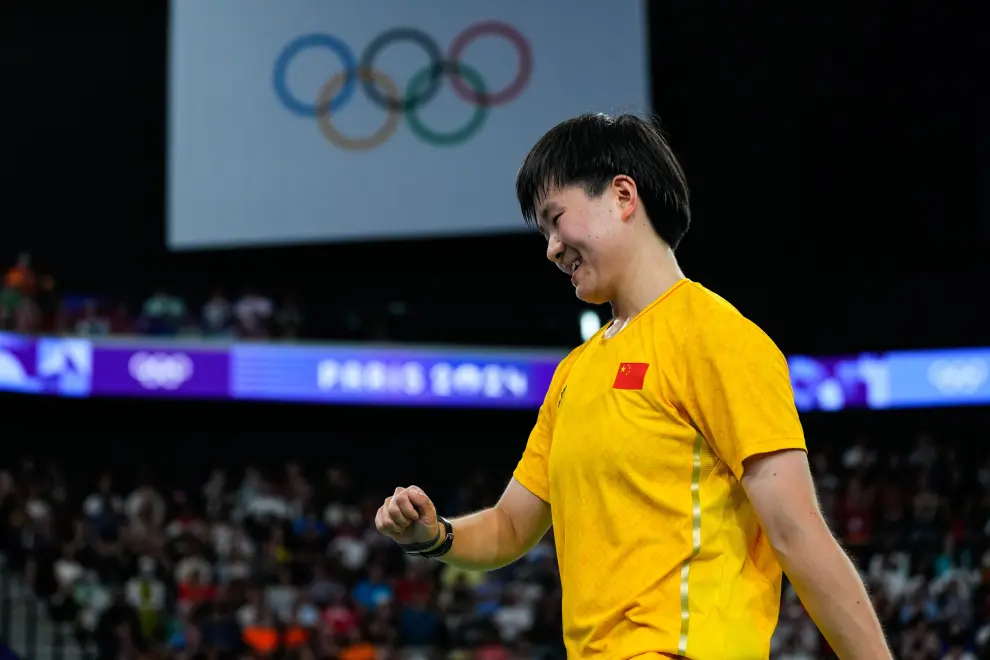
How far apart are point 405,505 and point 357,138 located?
1604cm

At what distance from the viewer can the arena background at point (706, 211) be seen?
1817cm

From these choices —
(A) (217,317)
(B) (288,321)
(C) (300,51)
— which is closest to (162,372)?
(A) (217,317)

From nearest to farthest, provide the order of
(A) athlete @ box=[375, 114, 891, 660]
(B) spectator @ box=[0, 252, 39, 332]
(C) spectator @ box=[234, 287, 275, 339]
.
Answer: (A) athlete @ box=[375, 114, 891, 660]
(B) spectator @ box=[0, 252, 39, 332]
(C) spectator @ box=[234, 287, 275, 339]

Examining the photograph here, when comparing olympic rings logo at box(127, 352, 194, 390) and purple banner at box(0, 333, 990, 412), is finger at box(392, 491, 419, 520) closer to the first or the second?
purple banner at box(0, 333, 990, 412)

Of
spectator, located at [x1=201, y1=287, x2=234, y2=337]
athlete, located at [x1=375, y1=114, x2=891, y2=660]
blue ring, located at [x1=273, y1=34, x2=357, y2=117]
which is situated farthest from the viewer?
blue ring, located at [x1=273, y1=34, x2=357, y2=117]

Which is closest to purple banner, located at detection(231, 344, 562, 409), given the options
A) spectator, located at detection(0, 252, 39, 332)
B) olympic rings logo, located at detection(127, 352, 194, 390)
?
olympic rings logo, located at detection(127, 352, 194, 390)

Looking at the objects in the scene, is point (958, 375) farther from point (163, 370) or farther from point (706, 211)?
point (163, 370)

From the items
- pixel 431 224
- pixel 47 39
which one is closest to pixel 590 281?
pixel 431 224

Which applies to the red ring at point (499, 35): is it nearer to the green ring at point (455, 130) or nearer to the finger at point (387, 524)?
the green ring at point (455, 130)

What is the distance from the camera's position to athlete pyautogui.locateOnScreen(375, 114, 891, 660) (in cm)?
207

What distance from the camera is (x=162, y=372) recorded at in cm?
1556


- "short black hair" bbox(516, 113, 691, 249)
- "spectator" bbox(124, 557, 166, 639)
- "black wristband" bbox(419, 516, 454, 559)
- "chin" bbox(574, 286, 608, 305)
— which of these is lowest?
"spectator" bbox(124, 557, 166, 639)

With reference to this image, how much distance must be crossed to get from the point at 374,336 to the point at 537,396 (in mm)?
2172

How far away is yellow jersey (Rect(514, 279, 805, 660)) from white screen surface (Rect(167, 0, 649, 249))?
50.7 ft
